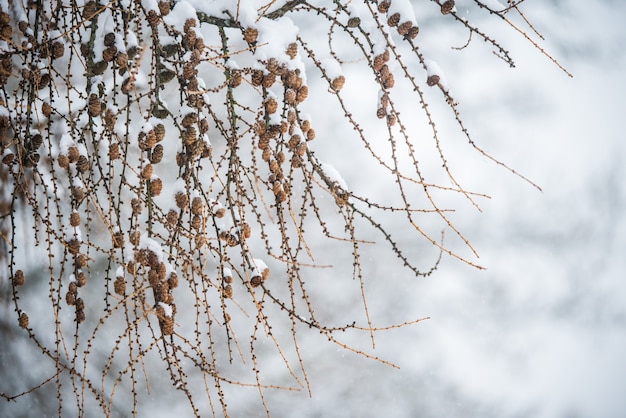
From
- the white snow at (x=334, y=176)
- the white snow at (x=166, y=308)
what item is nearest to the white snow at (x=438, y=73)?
the white snow at (x=334, y=176)

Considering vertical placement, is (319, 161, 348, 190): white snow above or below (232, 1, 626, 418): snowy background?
Answer: below

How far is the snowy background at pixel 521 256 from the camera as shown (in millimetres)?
2346

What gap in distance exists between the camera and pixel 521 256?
2.44 m

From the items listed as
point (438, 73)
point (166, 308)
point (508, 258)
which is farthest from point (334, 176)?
point (508, 258)

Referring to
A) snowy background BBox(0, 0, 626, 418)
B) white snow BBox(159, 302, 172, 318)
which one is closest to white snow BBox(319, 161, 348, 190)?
white snow BBox(159, 302, 172, 318)

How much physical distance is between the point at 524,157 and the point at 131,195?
1720 mm

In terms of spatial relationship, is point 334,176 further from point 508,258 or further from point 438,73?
point 508,258

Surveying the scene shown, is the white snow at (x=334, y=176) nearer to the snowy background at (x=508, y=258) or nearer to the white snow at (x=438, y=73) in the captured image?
the white snow at (x=438, y=73)

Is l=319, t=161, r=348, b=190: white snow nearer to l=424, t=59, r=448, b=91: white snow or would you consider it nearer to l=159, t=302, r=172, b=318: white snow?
l=424, t=59, r=448, b=91: white snow

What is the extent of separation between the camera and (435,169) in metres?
2.27

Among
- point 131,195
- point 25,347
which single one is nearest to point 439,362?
point 131,195

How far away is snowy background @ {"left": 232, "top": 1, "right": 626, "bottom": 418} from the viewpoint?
7.70ft

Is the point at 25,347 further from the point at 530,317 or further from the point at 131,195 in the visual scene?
the point at 530,317

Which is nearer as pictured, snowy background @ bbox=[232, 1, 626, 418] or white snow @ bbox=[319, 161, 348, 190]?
white snow @ bbox=[319, 161, 348, 190]
